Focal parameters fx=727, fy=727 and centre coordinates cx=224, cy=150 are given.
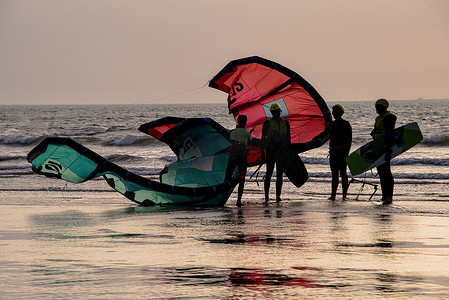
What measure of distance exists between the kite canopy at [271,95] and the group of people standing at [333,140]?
1.32 m

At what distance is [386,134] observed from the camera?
11.7 meters

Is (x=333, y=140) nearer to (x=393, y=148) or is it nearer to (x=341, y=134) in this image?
(x=341, y=134)

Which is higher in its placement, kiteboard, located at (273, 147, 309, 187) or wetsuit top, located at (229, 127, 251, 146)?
wetsuit top, located at (229, 127, 251, 146)

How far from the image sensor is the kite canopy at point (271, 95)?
1366 centimetres

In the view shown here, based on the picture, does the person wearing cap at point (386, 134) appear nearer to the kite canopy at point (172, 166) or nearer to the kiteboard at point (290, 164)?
the kiteboard at point (290, 164)

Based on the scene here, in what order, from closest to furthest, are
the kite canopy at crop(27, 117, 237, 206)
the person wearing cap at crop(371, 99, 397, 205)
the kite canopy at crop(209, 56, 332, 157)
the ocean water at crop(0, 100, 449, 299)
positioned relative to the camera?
the ocean water at crop(0, 100, 449, 299)
the kite canopy at crop(27, 117, 237, 206)
the person wearing cap at crop(371, 99, 397, 205)
the kite canopy at crop(209, 56, 332, 157)

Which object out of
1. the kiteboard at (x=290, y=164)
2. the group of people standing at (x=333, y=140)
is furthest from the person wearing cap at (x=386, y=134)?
the kiteboard at (x=290, y=164)

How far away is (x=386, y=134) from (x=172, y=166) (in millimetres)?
3610

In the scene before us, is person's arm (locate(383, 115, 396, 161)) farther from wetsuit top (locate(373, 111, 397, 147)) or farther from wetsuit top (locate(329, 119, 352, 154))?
wetsuit top (locate(329, 119, 352, 154))

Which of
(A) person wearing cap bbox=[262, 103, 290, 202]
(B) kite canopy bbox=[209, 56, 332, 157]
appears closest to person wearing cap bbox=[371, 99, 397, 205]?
(A) person wearing cap bbox=[262, 103, 290, 202]

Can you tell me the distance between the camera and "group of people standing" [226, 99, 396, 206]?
11484 millimetres

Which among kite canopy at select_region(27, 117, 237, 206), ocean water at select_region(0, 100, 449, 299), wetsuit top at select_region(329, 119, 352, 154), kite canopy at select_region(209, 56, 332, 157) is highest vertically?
kite canopy at select_region(209, 56, 332, 157)

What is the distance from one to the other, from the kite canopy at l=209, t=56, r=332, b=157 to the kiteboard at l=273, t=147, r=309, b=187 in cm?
133

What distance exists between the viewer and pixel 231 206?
11.8 m
